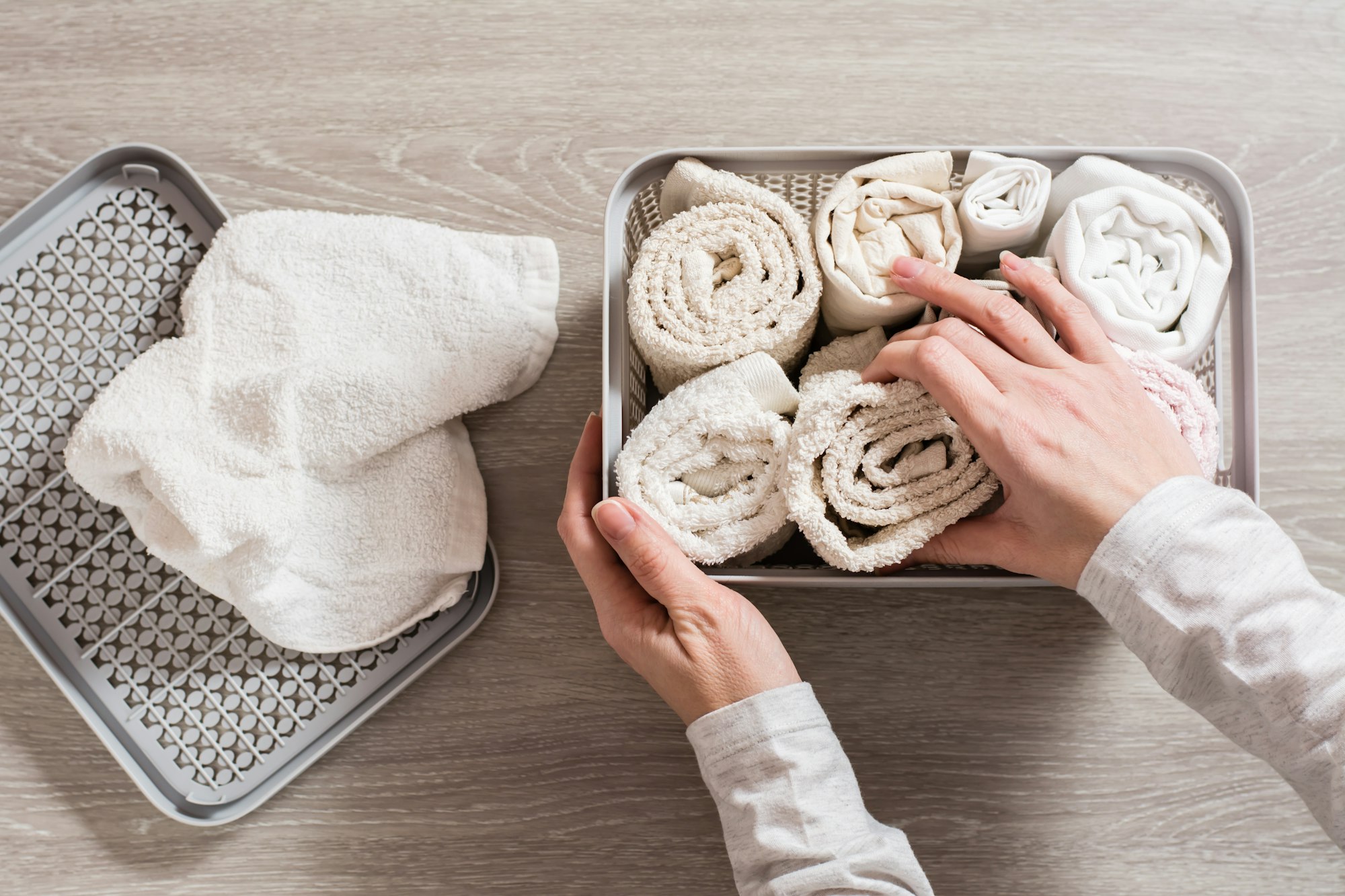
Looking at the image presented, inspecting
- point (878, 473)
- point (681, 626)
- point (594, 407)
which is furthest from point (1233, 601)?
point (594, 407)

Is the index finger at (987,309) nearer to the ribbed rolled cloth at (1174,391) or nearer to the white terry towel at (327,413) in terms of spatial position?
the ribbed rolled cloth at (1174,391)

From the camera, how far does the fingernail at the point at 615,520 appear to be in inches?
21.0

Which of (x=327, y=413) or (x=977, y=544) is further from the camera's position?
(x=327, y=413)

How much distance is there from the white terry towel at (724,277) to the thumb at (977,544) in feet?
0.53

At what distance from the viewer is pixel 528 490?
798 mm

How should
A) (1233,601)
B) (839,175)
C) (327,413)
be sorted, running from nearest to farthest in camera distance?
(1233,601) → (839,175) → (327,413)

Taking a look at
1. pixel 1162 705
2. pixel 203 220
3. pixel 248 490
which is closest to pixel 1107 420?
pixel 1162 705

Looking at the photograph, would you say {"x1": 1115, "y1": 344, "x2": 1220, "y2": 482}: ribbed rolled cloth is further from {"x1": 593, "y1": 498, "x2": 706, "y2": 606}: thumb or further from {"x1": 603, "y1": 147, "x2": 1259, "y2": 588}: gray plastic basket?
{"x1": 593, "y1": 498, "x2": 706, "y2": 606}: thumb

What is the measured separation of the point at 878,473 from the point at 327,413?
1.54ft

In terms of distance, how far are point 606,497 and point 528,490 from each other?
23 cm

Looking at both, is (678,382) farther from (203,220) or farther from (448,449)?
(203,220)

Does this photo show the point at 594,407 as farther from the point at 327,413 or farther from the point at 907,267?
the point at 907,267

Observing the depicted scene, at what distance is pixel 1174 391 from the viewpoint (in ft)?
1.74

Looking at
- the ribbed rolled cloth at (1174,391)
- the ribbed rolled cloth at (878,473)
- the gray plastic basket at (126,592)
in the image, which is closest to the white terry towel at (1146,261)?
the ribbed rolled cloth at (1174,391)
